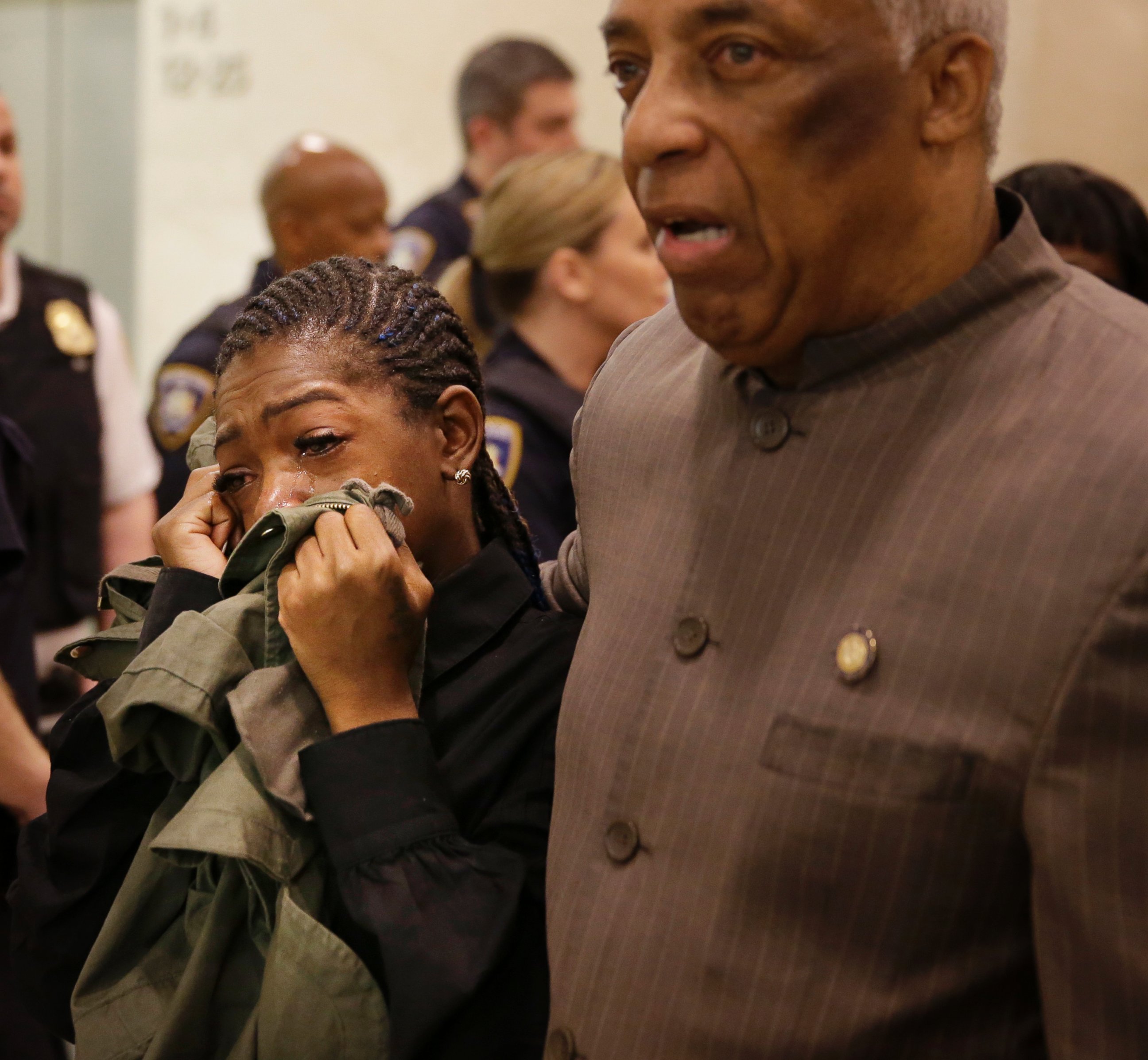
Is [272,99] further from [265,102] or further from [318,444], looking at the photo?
[318,444]

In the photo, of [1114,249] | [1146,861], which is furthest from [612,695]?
[1114,249]

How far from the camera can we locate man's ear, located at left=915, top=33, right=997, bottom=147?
945 mm

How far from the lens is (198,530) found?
1.42m

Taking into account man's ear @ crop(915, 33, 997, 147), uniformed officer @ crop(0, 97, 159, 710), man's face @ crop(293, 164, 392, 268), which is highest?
man's ear @ crop(915, 33, 997, 147)

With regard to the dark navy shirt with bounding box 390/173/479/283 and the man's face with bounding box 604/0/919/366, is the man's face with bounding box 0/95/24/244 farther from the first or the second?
the man's face with bounding box 604/0/919/366

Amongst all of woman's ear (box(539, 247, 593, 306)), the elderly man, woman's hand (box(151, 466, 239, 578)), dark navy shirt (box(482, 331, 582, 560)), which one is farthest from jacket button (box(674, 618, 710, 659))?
woman's ear (box(539, 247, 593, 306))

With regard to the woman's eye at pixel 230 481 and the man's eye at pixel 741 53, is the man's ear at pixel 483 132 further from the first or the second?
the man's eye at pixel 741 53

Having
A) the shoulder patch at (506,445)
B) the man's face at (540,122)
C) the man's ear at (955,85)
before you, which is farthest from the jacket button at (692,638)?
the man's face at (540,122)

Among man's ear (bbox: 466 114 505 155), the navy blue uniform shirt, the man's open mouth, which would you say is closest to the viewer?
the man's open mouth

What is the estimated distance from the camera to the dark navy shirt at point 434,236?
449 centimetres

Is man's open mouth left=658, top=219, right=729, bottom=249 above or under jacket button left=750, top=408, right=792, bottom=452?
above

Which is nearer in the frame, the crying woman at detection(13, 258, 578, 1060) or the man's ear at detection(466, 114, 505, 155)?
the crying woman at detection(13, 258, 578, 1060)

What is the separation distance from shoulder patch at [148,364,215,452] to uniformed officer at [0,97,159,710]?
0.15 meters

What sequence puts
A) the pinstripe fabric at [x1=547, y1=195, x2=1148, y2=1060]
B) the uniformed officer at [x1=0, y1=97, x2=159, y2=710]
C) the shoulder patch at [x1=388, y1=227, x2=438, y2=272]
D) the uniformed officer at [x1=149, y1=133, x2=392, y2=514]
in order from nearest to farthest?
the pinstripe fabric at [x1=547, y1=195, x2=1148, y2=1060] < the uniformed officer at [x1=0, y1=97, x2=159, y2=710] < the uniformed officer at [x1=149, y1=133, x2=392, y2=514] < the shoulder patch at [x1=388, y1=227, x2=438, y2=272]
